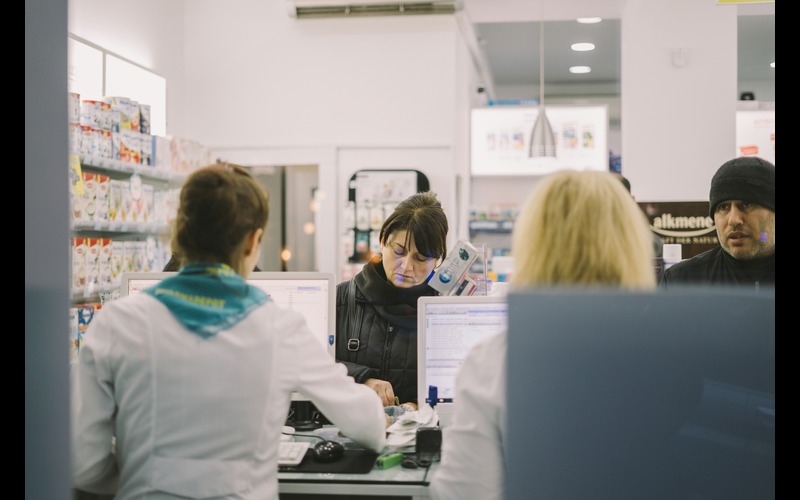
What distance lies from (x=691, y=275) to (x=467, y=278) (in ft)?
3.69

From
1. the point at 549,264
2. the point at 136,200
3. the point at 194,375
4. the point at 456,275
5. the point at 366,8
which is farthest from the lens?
the point at 366,8

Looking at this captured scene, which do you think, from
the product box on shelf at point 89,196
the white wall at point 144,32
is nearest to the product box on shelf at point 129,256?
the product box on shelf at point 89,196

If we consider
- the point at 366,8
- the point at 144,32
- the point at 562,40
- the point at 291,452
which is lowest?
the point at 291,452

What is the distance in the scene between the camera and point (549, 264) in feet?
5.41

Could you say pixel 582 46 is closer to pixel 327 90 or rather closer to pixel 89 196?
pixel 327 90

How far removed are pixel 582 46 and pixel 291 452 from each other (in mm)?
8413

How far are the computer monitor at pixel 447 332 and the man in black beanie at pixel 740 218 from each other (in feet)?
3.46

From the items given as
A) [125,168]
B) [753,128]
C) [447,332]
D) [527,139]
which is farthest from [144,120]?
[753,128]

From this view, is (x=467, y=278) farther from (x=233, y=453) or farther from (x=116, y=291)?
(x=116, y=291)

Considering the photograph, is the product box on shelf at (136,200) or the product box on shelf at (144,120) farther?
the product box on shelf at (144,120)

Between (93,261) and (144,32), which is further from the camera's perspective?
(144,32)

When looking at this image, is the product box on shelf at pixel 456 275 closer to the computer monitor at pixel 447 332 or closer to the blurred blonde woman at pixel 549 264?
the computer monitor at pixel 447 332

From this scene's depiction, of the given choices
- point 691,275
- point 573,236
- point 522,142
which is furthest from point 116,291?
point 522,142

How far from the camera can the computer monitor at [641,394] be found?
1.45m
